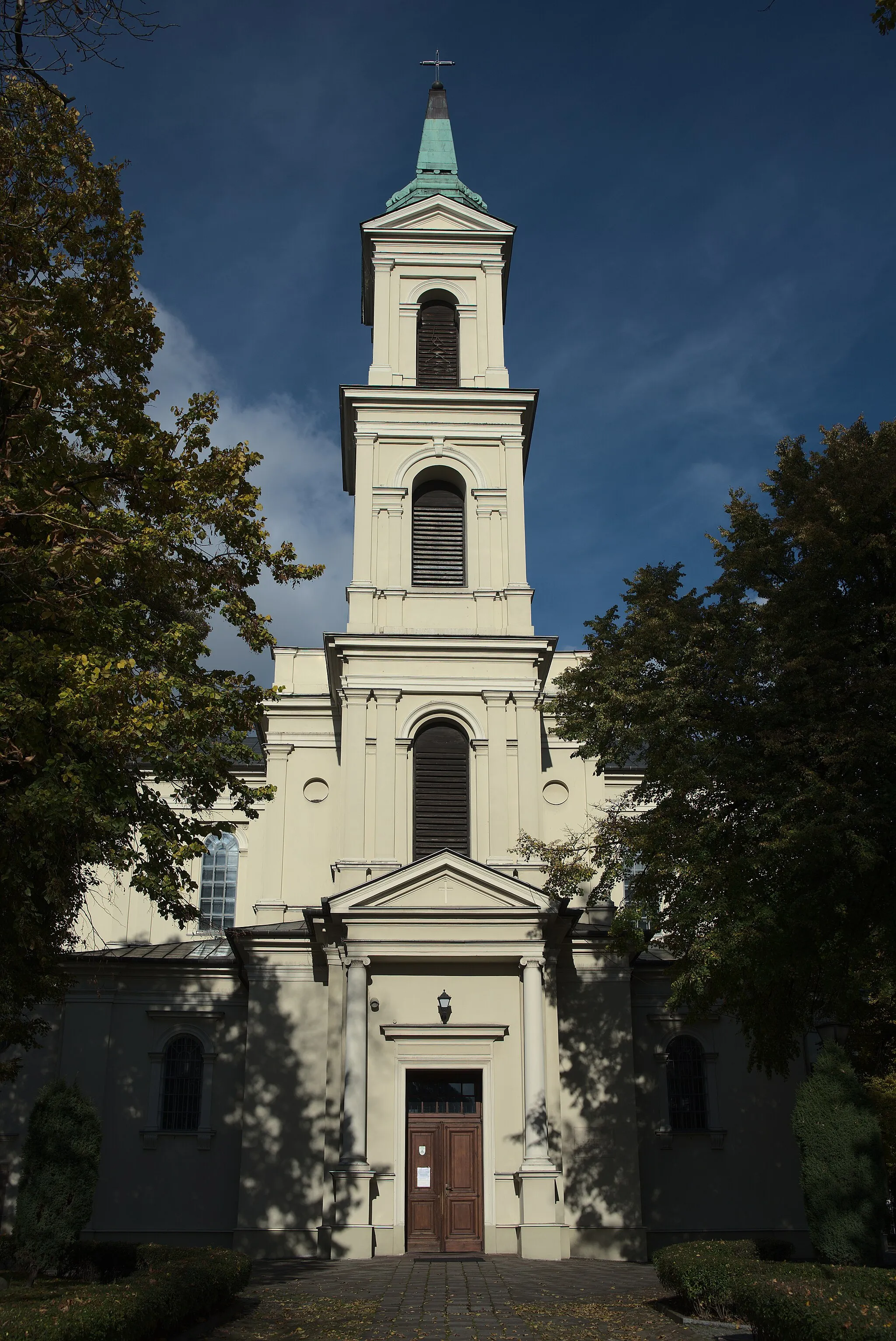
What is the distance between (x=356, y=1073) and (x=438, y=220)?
65.4 ft

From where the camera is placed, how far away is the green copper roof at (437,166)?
30.5 metres

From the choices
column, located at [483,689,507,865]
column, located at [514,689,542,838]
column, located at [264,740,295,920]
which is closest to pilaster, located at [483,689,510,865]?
column, located at [483,689,507,865]

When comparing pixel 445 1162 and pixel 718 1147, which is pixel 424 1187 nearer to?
pixel 445 1162

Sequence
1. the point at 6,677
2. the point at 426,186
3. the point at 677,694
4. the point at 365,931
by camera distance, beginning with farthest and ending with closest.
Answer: the point at 426,186 → the point at 365,931 → the point at 677,694 → the point at 6,677

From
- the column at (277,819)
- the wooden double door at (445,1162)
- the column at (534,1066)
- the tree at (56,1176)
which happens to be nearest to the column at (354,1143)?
the wooden double door at (445,1162)

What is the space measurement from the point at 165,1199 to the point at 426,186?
24.9m

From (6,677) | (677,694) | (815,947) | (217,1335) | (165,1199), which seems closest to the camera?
(6,677)

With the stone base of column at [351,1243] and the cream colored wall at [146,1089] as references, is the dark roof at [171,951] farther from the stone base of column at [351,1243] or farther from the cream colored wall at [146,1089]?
the stone base of column at [351,1243]

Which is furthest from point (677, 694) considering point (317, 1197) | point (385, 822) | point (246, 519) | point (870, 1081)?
point (870, 1081)

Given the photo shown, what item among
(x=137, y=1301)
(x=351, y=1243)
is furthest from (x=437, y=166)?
(x=137, y=1301)

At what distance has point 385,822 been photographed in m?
23.0

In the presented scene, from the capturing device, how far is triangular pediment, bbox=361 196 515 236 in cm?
2861

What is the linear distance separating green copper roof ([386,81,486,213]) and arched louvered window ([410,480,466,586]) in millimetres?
7774

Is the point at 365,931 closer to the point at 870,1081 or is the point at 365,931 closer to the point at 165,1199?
the point at 165,1199
